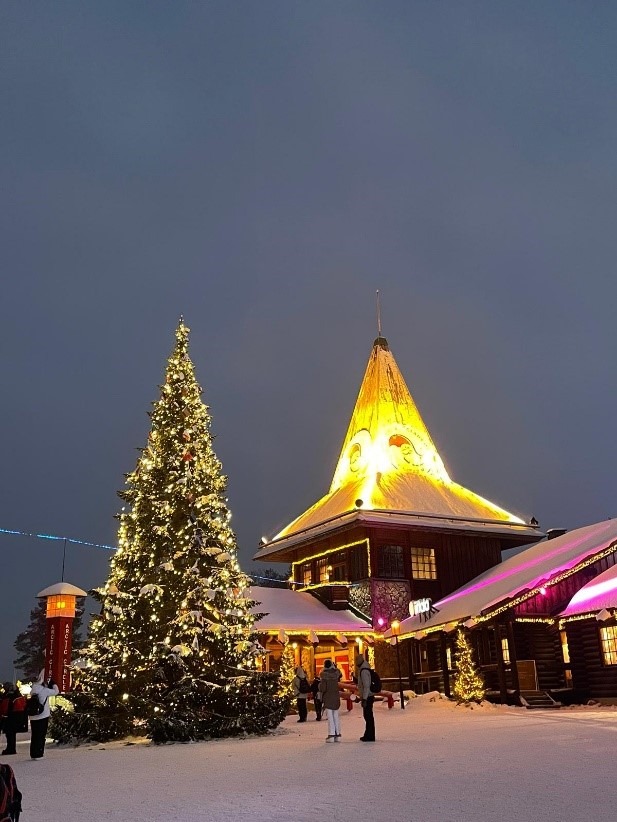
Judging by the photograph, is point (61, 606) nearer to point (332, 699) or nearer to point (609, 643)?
point (332, 699)

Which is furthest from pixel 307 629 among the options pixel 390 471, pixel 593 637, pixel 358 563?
pixel 593 637

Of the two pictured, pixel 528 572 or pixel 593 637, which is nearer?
pixel 593 637

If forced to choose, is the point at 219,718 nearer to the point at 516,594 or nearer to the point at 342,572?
the point at 516,594

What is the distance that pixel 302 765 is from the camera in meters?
10.6

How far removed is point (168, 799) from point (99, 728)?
358 inches

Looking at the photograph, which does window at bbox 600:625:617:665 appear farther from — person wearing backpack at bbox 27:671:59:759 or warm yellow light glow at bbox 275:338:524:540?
person wearing backpack at bbox 27:671:59:759

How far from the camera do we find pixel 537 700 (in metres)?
23.4

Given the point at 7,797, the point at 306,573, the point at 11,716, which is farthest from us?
the point at 306,573

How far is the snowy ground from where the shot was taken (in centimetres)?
711

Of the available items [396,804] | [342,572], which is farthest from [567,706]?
[396,804]

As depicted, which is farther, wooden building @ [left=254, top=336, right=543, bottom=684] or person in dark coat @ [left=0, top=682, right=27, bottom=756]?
wooden building @ [left=254, top=336, right=543, bottom=684]

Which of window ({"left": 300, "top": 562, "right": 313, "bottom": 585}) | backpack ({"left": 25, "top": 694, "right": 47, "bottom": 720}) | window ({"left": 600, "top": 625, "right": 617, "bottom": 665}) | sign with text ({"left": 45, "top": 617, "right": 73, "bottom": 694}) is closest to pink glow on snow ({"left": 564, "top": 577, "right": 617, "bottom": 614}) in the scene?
window ({"left": 600, "top": 625, "right": 617, "bottom": 665})

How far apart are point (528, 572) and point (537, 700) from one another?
4190 millimetres

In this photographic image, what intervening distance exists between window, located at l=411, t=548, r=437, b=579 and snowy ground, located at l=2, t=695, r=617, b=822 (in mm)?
17853
